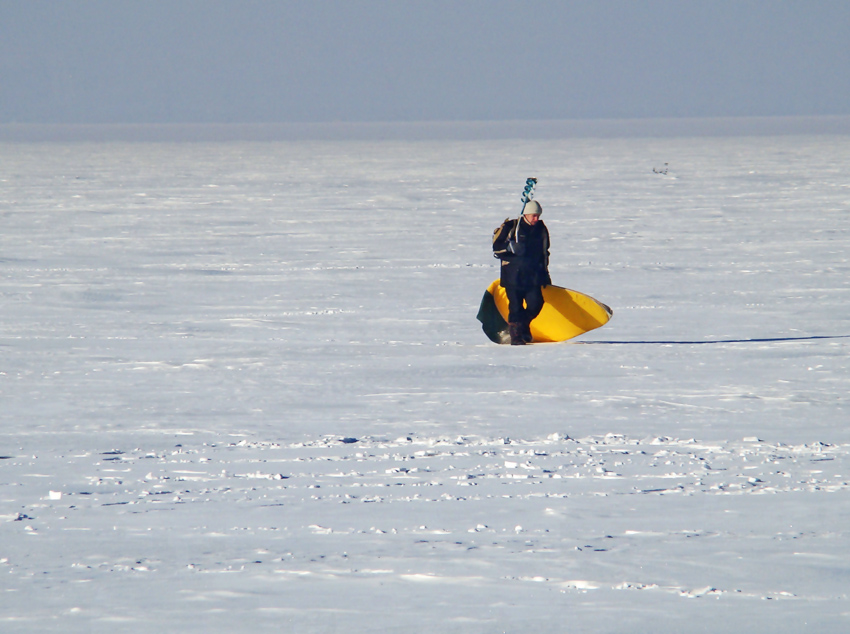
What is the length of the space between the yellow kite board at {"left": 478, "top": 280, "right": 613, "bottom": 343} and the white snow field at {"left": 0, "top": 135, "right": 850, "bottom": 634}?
0.24 meters

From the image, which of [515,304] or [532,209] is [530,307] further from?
[532,209]

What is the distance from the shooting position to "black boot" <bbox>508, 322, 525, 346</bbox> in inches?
350

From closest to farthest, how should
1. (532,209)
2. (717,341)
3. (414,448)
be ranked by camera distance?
(414,448), (532,209), (717,341)

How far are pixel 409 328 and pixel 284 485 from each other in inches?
165

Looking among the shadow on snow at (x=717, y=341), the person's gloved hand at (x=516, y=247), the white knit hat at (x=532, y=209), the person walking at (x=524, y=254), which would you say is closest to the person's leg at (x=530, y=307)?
the person walking at (x=524, y=254)

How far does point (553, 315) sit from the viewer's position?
29.8 ft

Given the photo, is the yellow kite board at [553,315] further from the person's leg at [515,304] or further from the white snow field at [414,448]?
the white snow field at [414,448]

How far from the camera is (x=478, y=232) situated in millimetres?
17734

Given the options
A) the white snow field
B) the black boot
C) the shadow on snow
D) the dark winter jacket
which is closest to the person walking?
the dark winter jacket

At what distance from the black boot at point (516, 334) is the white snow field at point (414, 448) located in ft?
0.47

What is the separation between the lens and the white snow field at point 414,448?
13.9 ft

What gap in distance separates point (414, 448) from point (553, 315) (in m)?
3.28

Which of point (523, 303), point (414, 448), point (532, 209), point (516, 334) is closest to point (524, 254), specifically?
point (532, 209)

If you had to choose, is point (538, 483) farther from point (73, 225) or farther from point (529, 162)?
point (529, 162)
